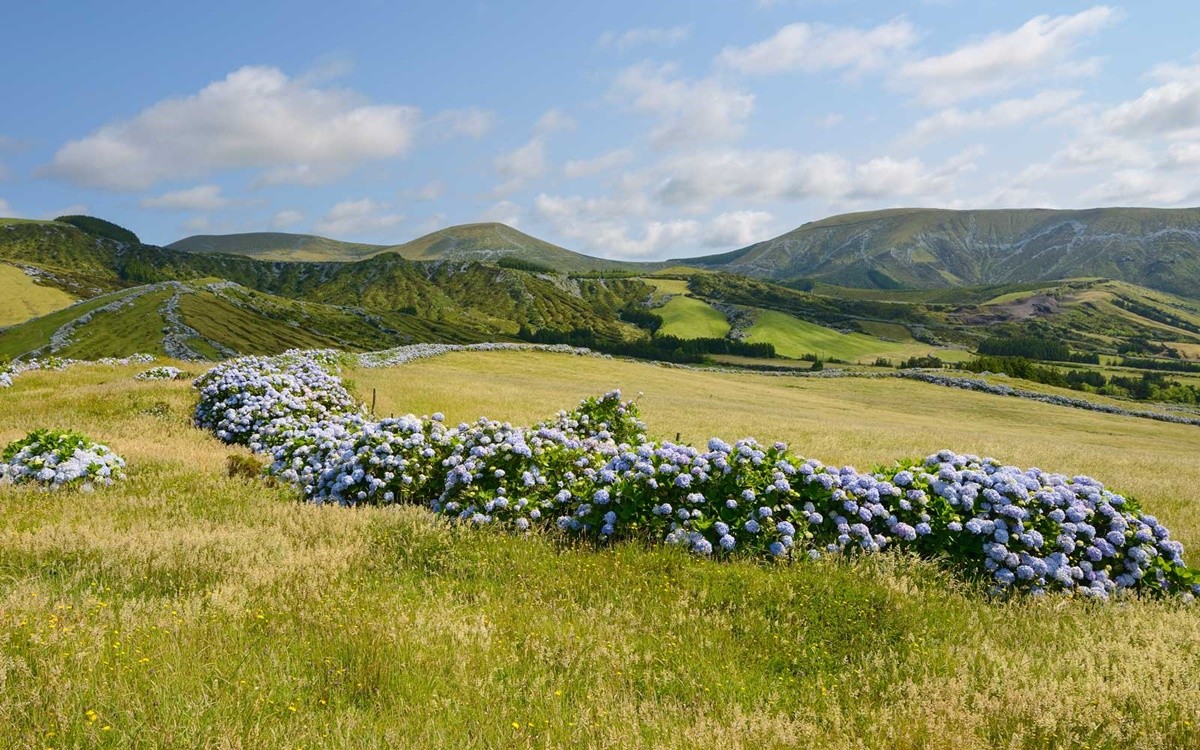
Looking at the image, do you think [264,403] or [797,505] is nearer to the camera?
[797,505]

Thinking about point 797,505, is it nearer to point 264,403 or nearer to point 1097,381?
point 264,403

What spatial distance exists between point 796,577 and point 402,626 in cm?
443

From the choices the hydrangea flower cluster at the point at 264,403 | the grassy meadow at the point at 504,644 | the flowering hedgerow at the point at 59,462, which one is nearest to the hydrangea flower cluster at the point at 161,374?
the hydrangea flower cluster at the point at 264,403

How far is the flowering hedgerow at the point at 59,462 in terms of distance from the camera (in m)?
10.8

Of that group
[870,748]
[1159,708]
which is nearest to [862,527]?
[1159,708]

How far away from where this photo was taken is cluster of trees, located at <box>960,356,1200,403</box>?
94.6 meters

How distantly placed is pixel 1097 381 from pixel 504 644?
15808 cm

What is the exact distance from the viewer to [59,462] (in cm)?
1115

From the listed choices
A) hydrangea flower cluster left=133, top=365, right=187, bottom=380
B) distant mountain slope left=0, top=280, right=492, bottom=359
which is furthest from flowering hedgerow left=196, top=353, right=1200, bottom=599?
distant mountain slope left=0, top=280, right=492, bottom=359

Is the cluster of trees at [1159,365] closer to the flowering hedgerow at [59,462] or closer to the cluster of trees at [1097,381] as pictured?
the cluster of trees at [1097,381]

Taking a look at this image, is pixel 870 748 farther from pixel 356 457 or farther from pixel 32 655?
pixel 356 457

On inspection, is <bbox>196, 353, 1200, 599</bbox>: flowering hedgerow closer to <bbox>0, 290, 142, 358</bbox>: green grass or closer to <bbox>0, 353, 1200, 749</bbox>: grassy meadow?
<bbox>0, 353, 1200, 749</bbox>: grassy meadow

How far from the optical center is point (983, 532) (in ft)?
27.4

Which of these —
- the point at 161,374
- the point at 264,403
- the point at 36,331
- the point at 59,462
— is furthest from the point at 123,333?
the point at 59,462
